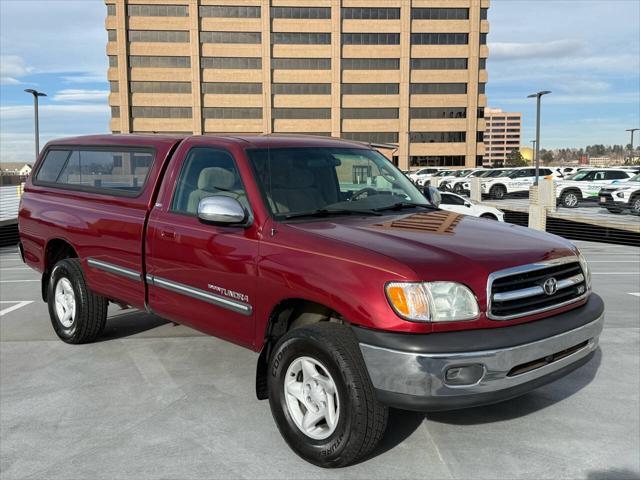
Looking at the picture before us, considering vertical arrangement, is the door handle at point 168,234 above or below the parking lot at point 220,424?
above

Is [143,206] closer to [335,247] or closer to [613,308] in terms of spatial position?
[335,247]

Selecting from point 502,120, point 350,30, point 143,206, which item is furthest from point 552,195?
point 502,120

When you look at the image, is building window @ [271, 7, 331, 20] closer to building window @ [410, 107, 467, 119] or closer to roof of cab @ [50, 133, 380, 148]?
building window @ [410, 107, 467, 119]

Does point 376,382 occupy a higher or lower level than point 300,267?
lower

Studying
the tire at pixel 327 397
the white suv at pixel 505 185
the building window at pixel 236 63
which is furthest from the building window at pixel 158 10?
the tire at pixel 327 397

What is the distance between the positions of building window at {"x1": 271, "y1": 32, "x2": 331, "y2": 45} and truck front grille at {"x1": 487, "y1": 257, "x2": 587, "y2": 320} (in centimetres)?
7139

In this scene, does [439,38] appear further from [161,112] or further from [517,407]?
[517,407]

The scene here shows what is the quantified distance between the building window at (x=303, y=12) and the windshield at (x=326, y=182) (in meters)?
70.8

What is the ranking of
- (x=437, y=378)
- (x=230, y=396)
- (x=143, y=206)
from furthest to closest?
1. (x=143, y=206)
2. (x=230, y=396)
3. (x=437, y=378)

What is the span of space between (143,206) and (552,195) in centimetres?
1442

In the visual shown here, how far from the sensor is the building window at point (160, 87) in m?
70.1

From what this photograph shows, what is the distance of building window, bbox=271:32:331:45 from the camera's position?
7094 centimetres

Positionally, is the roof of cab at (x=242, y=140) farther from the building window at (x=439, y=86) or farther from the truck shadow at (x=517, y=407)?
the building window at (x=439, y=86)

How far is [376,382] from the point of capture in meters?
3.06
